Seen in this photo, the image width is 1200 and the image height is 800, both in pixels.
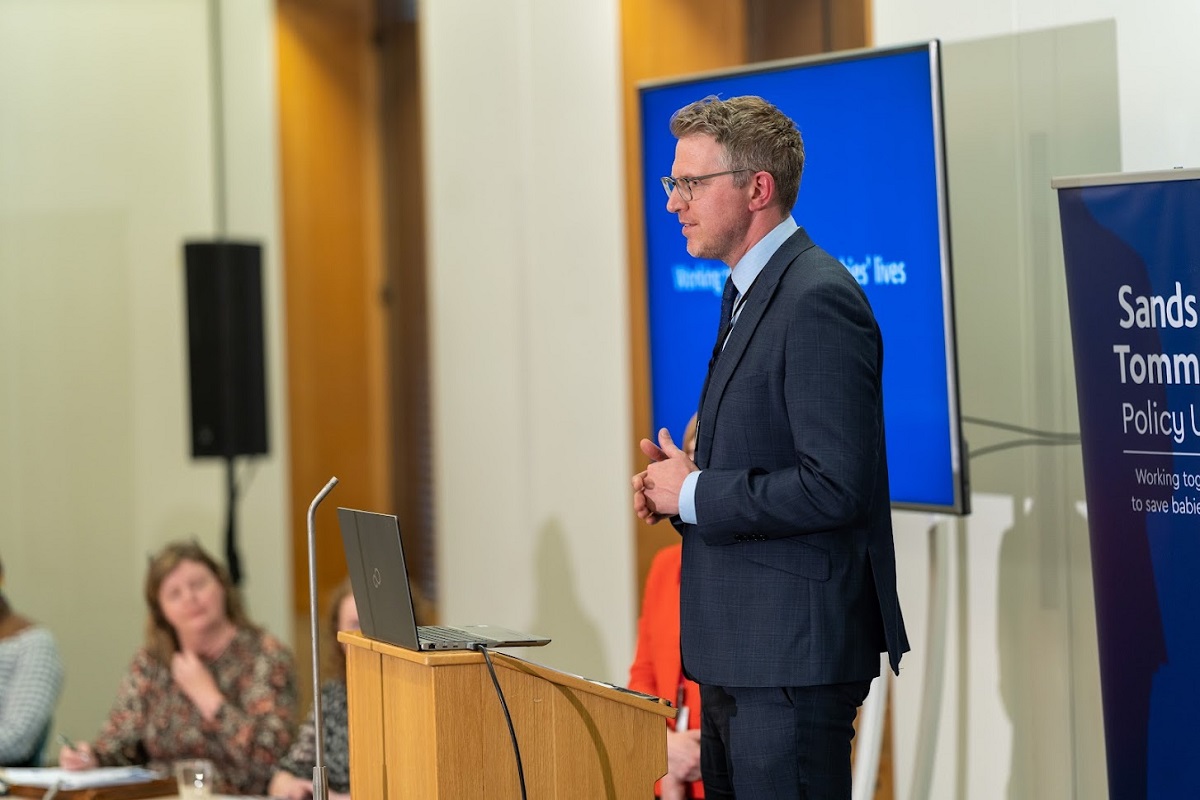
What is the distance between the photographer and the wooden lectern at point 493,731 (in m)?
2.33

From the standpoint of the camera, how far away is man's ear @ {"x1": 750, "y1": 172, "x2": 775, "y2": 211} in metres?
2.39

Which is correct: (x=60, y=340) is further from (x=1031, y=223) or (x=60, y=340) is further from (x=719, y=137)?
(x=719, y=137)

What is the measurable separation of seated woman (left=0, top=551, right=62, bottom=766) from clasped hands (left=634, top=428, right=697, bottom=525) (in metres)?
2.90

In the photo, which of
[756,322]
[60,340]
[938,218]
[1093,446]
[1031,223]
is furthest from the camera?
[60,340]

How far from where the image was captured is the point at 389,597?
244 cm

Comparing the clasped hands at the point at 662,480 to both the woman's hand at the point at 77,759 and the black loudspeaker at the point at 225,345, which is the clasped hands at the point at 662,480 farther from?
the black loudspeaker at the point at 225,345

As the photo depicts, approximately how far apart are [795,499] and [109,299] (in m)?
4.74

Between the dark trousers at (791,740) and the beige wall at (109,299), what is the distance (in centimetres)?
434

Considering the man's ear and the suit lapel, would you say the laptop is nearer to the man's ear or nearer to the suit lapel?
the suit lapel

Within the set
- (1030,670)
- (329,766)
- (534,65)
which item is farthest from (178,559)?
(1030,670)

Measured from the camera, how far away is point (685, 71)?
484 cm

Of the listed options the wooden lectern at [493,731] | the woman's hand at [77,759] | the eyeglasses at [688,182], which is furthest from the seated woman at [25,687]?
the eyeglasses at [688,182]

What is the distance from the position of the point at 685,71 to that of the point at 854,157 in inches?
54.2

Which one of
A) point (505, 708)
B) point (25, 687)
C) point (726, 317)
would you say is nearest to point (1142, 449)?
point (726, 317)
